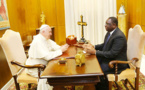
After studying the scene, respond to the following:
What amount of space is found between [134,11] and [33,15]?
3.38 metres

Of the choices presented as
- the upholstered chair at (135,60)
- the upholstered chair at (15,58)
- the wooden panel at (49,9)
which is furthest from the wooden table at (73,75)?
the wooden panel at (49,9)

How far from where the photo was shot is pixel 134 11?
17.0ft

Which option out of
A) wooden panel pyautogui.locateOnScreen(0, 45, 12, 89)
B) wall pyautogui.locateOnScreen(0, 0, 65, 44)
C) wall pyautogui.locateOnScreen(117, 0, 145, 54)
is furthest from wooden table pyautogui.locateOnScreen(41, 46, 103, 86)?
wall pyautogui.locateOnScreen(117, 0, 145, 54)

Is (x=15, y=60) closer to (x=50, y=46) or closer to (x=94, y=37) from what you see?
(x=50, y=46)

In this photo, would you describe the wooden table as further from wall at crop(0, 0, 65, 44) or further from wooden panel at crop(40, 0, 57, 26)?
wooden panel at crop(40, 0, 57, 26)

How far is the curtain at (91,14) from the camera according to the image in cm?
551

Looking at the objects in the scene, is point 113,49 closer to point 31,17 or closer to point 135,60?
point 135,60

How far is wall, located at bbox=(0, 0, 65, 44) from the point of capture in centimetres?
405

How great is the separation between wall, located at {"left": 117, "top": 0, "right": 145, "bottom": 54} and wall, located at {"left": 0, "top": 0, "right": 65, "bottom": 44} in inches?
86.6

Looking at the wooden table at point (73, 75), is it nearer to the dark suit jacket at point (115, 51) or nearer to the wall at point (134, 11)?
the dark suit jacket at point (115, 51)

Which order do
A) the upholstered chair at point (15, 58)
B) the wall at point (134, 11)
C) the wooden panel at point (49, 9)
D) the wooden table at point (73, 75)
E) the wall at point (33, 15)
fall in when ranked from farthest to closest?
the wooden panel at point (49, 9)
the wall at point (134, 11)
the wall at point (33, 15)
the upholstered chair at point (15, 58)
the wooden table at point (73, 75)

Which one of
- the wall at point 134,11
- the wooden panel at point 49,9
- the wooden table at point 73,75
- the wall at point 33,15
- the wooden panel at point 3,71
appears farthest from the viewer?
the wooden panel at point 49,9

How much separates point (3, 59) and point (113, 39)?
2269 mm

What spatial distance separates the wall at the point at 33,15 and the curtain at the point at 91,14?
1.02ft
